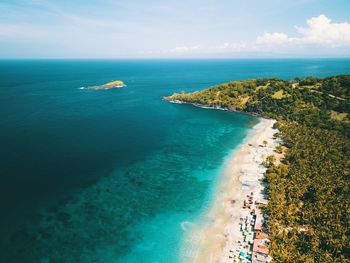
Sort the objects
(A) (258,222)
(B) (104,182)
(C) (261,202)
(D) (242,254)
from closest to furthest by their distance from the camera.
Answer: (D) (242,254)
(A) (258,222)
(C) (261,202)
(B) (104,182)

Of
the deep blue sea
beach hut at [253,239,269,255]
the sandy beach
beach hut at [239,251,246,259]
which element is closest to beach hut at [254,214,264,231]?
the sandy beach

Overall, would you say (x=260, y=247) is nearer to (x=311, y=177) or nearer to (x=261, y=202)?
(x=261, y=202)

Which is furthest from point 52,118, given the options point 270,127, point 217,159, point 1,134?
point 270,127

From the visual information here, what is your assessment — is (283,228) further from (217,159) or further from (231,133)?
(231,133)

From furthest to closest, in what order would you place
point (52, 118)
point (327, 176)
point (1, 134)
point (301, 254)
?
point (52, 118)
point (1, 134)
point (327, 176)
point (301, 254)

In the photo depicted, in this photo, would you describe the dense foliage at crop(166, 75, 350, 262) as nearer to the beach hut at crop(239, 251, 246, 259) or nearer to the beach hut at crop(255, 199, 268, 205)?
the beach hut at crop(255, 199, 268, 205)

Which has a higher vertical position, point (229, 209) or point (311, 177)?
point (311, 177)

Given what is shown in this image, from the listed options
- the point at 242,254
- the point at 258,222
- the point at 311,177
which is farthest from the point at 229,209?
the point at 311,177
